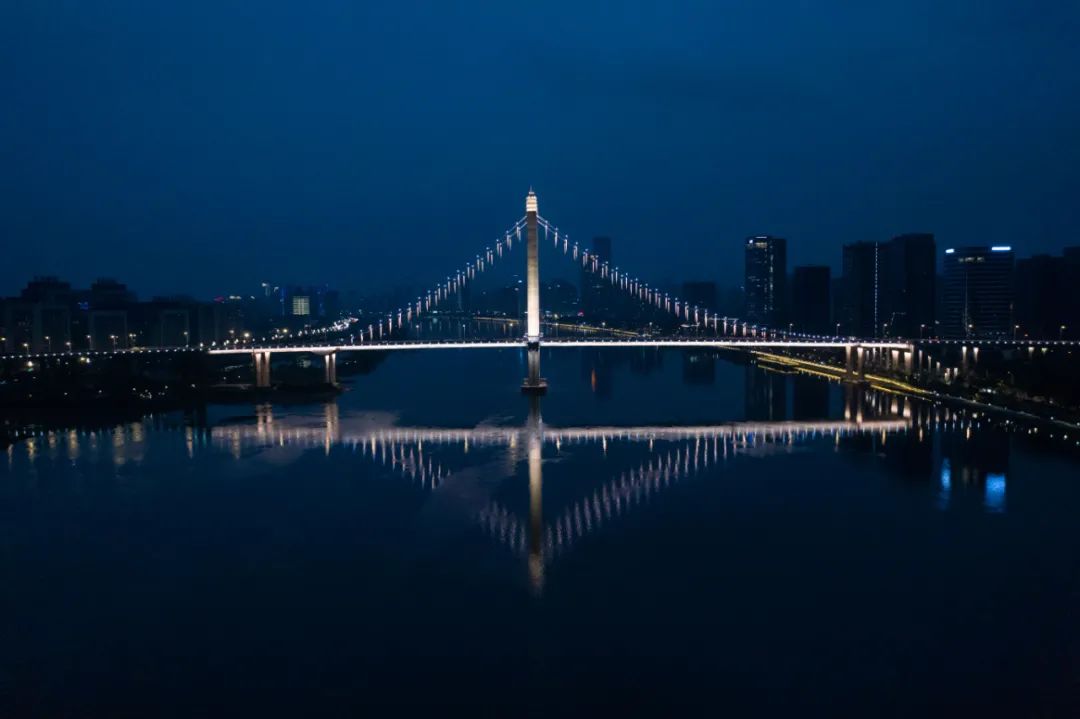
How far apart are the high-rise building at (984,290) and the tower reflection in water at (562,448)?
11.6 metres

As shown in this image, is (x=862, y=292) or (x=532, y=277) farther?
(x=862, y=292)

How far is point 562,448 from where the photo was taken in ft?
25.7

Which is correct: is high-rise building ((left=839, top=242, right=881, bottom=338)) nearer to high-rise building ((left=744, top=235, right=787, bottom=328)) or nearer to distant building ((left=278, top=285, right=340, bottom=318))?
high-rise building ((left=744, top=235, right=787, bottom=328))

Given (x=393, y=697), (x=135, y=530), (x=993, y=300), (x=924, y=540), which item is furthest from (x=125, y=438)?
(x=993, y=300)

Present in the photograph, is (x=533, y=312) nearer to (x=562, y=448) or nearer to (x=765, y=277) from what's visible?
(x=562, y=448)

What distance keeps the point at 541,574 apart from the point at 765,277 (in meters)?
27.3

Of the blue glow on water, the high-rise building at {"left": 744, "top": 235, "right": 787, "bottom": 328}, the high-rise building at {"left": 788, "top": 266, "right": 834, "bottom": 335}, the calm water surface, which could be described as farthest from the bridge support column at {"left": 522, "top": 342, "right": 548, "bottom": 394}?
the high-rise building at {"left": 744, "top": 235, "right": 787, "bottom": 328}

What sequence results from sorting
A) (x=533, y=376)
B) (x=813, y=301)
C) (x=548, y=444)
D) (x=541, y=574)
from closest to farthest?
(x=541, y=574) → (x=548, y=444) → (x=533, y=376) → (x=813, y=301)

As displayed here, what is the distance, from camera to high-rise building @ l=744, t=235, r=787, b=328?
2931cm

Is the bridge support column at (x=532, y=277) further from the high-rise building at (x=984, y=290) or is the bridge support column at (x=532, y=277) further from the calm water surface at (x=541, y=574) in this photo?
the high-rise building at (x=984, y=290)

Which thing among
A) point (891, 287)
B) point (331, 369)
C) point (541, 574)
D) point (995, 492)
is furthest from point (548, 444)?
point (891, 287)

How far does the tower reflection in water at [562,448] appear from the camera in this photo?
5.55m

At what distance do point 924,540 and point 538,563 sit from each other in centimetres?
214

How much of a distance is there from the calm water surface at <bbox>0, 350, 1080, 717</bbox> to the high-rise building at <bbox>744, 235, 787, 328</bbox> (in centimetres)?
2133
